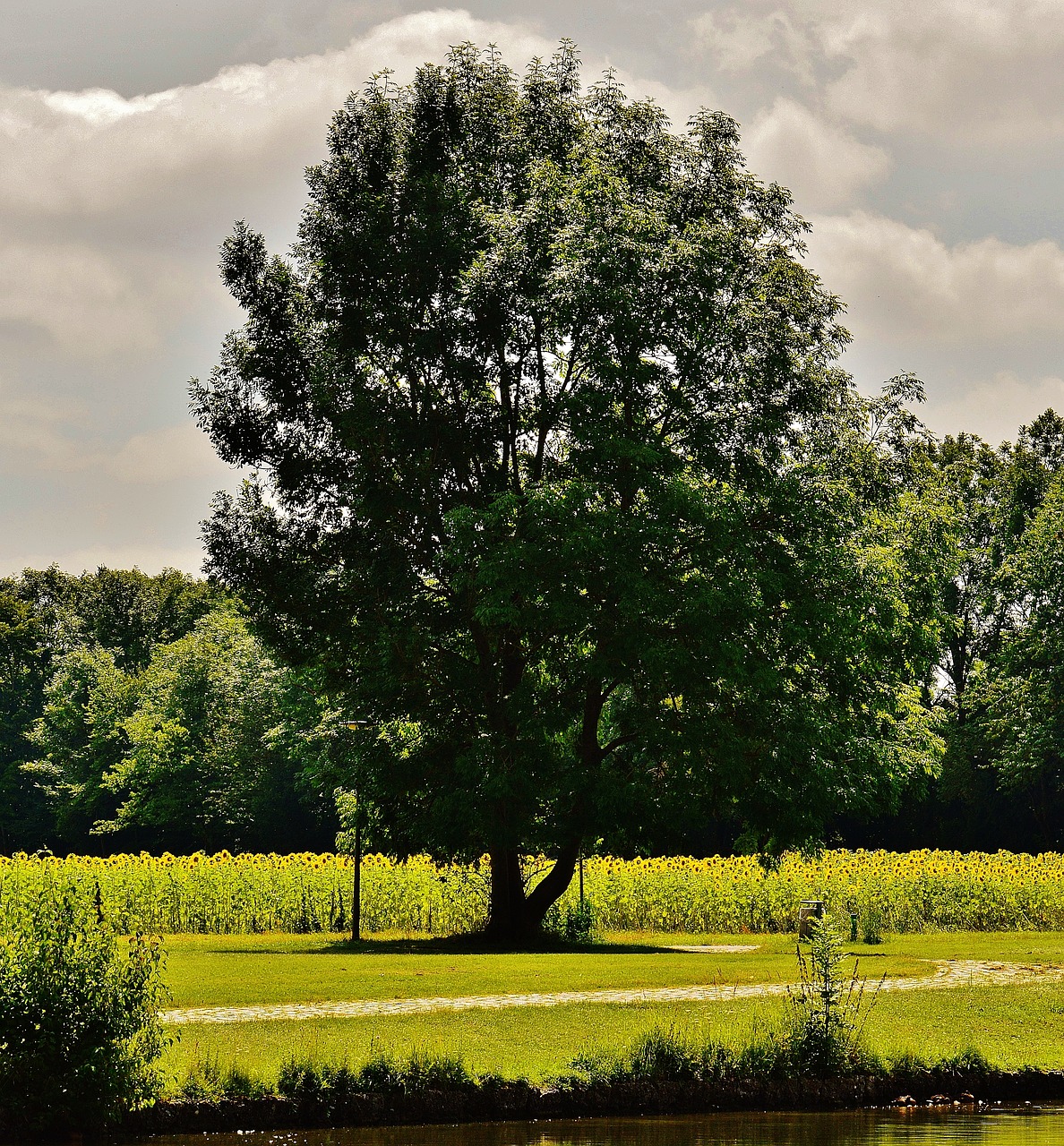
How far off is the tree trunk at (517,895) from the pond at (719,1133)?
13.2m

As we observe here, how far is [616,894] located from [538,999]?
43.6 feet

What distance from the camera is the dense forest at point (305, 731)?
154ft

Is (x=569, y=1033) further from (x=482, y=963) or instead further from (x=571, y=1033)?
(x=482, y=963)

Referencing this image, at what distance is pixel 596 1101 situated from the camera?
1203 centimetres

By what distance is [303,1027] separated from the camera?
534 inches

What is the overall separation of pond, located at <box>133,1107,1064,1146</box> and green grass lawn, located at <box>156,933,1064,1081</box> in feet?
2.35

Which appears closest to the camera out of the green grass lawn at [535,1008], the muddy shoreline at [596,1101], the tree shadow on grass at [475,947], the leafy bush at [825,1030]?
the muddy shoreline at [596,1101]

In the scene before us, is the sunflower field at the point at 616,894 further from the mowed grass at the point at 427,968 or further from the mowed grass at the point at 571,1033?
the mowed grass at the point at 571,1033

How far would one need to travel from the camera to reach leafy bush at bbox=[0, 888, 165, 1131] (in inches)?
408

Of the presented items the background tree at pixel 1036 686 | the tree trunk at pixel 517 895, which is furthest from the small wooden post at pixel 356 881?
the background tree at pixel 1036 686

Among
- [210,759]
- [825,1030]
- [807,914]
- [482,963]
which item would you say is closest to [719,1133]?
[825,1030]

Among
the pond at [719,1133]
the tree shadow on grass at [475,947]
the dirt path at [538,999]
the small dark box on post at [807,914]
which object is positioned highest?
the small dark box on post at [807,914]

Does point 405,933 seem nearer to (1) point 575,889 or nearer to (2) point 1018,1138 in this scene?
(1) point 575,889

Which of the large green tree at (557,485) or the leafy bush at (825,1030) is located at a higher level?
the large green tree at (557,485)
